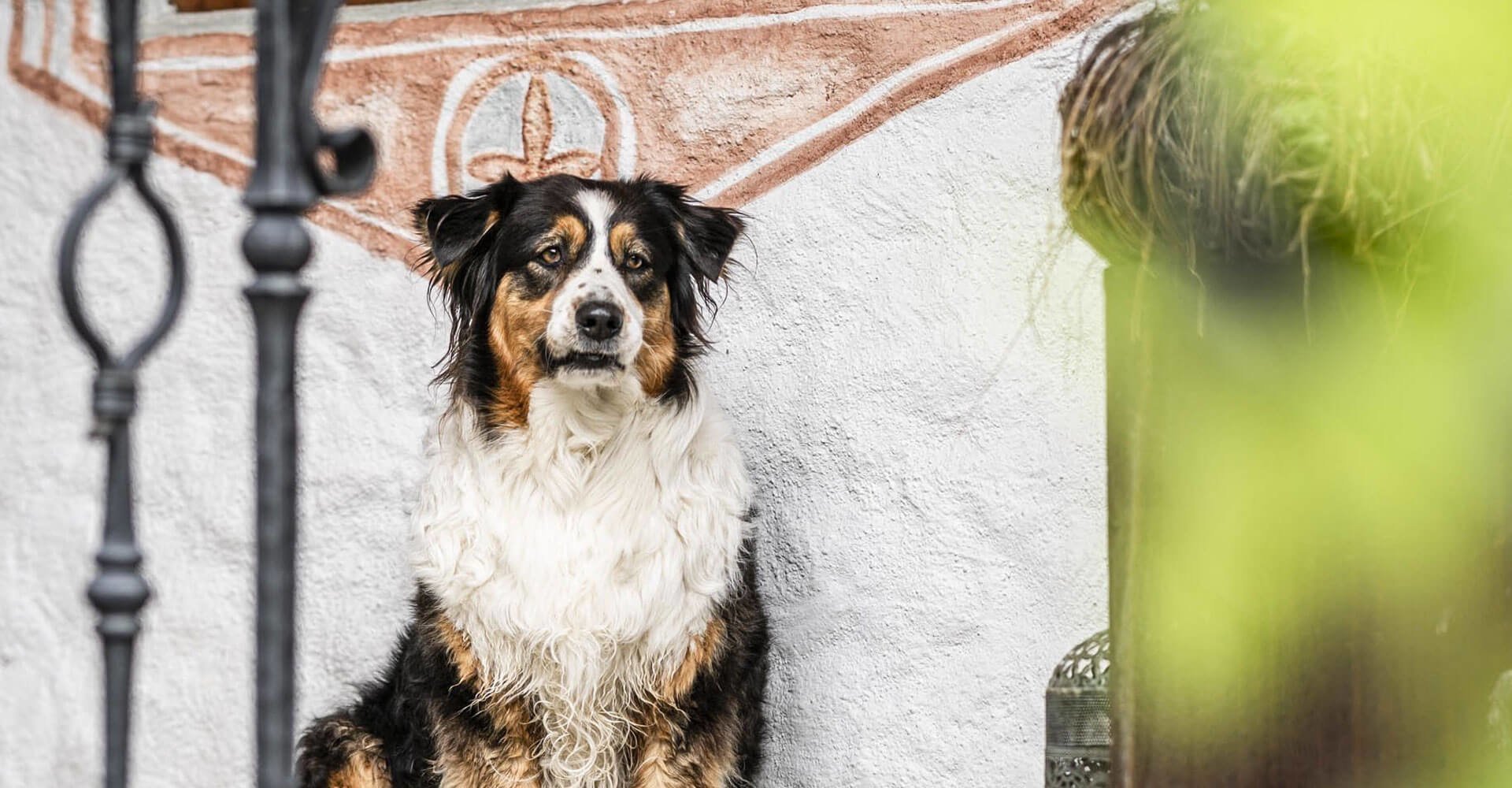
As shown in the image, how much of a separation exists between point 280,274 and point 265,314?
0.04 m

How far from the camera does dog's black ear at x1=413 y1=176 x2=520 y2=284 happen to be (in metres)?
3.08

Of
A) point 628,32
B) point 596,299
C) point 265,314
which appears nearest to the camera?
point 265,314

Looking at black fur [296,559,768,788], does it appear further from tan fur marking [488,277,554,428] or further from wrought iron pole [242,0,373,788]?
wrought iron pole [242,0,373,788]

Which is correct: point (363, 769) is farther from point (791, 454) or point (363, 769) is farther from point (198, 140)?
point (198, 140)

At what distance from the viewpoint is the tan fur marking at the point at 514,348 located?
9.86 feet

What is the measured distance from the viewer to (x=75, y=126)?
13.0 feet

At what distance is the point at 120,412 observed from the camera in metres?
1.35

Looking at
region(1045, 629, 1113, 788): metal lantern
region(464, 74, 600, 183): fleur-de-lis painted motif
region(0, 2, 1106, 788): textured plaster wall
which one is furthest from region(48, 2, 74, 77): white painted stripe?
region(1045, 629, 1113, 788): metal lantern

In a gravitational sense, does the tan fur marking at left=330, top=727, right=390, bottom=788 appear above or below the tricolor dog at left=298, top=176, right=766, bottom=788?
below

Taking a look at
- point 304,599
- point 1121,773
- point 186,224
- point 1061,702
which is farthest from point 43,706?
point 1121,773

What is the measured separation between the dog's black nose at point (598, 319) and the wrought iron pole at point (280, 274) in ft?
5.03

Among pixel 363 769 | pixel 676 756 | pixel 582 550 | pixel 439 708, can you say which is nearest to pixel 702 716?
pixel 676 756

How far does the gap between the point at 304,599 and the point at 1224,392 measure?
2.49 metres

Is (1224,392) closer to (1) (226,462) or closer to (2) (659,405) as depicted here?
(2) (659,405)
